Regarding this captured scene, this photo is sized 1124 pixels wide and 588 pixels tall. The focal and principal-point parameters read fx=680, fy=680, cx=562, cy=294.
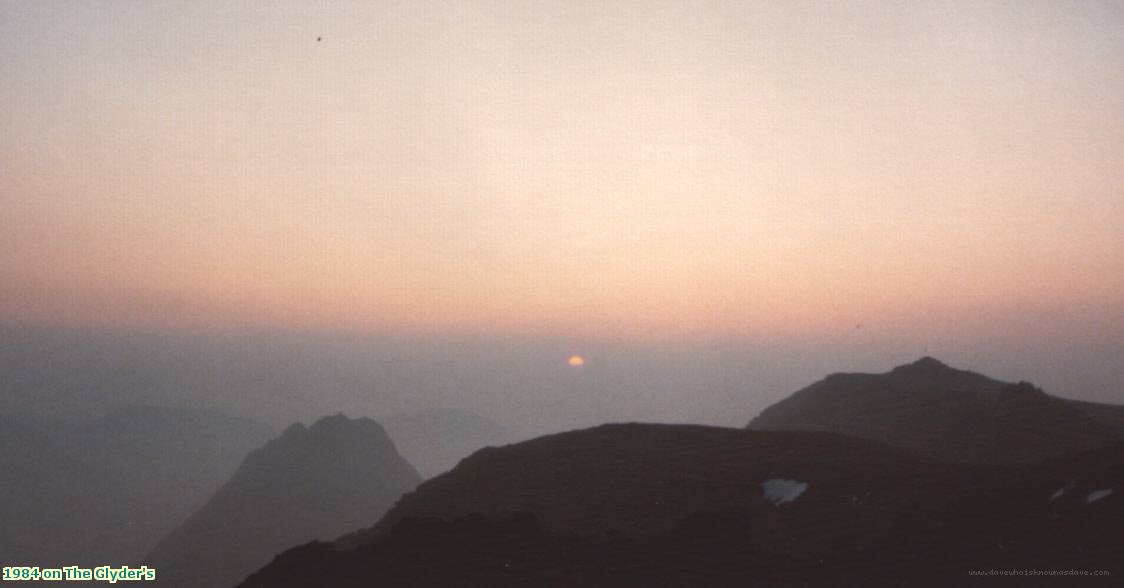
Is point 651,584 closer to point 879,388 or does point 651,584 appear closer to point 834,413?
point 834,413

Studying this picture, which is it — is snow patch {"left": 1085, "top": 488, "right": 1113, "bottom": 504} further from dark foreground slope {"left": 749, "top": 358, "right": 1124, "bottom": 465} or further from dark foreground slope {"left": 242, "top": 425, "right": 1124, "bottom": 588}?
dark foreground slope {"left": 749, "top": 358, "right": 1124, "bottom": 465}

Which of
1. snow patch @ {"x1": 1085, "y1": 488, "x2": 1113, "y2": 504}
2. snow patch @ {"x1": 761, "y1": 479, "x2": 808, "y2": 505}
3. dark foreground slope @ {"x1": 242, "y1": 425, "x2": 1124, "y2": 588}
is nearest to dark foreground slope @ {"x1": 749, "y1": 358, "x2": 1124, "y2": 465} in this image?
dark foreground slope @ {"x1": 242, "y1": 425, "x2": 1124, "y2": 588}

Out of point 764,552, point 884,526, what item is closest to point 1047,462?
point 884,526

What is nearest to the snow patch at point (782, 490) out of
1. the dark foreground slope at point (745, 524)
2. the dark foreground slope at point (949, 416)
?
the dark foreground slope at point (745, 524)

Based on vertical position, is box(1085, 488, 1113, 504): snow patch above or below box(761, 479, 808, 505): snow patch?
below

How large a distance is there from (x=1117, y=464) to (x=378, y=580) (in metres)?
37.1

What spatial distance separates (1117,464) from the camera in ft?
105

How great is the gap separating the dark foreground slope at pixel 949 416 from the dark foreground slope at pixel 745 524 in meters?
32.6

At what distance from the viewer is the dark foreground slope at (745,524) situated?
2839 cm

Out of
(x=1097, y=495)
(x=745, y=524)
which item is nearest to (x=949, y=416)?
(x=745, y=524)

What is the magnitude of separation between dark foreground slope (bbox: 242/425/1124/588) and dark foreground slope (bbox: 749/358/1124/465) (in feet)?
107

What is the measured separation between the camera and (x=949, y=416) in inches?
3396

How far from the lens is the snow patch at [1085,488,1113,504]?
95.3 feet

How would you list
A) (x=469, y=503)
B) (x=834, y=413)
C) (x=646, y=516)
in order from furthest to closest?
1. (x=834, y=413)
2. (x=469, y=503)
3. (x=646, y=516)
